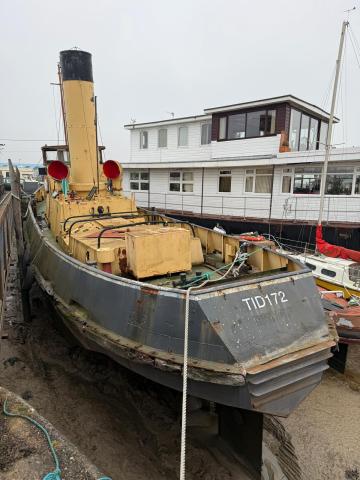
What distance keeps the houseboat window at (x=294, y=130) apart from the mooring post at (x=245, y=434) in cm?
1219

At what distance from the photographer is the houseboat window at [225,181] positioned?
15.4 metres

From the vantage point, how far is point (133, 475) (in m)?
4.58

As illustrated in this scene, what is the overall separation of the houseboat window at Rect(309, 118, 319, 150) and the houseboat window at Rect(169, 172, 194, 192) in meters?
5.75

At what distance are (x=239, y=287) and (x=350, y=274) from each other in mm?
6467

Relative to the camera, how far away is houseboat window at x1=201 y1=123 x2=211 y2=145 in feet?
53.9

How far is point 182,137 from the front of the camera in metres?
17.6

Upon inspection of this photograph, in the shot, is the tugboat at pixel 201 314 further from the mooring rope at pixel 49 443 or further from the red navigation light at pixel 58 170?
the red navigation light at pixel 58 170

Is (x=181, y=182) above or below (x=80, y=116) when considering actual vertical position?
below

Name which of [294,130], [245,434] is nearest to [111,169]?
[245,434]

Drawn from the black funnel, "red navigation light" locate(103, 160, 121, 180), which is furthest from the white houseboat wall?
the black funnel

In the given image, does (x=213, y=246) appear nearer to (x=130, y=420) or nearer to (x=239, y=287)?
(x=239, y=287)

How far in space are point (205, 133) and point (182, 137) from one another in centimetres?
148

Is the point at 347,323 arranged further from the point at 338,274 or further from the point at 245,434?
the point at 245,434

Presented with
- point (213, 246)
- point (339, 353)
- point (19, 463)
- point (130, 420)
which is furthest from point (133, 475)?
point (339, 353)
